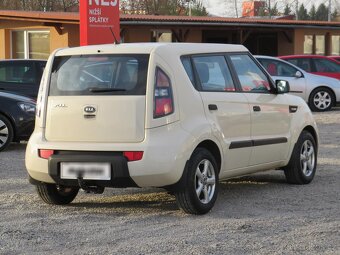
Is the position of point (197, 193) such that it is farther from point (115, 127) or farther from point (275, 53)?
point (275, 53)

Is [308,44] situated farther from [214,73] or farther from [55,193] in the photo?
[55,193]

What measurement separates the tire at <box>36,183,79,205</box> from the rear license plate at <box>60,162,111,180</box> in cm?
55

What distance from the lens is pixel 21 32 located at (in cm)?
2573

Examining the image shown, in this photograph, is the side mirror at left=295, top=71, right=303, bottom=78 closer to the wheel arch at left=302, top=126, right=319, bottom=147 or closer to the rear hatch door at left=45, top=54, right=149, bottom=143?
the wheel arch at left=302, top=126, right=319, bottom=147

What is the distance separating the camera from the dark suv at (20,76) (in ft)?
44.5

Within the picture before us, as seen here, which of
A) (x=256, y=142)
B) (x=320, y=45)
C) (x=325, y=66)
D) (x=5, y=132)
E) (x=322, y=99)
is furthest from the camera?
(x=320, y=45)

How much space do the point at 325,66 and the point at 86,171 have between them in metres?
14.4

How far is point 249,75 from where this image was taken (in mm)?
7445

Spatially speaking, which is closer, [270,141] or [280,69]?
[270,141]

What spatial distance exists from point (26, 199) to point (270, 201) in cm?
257

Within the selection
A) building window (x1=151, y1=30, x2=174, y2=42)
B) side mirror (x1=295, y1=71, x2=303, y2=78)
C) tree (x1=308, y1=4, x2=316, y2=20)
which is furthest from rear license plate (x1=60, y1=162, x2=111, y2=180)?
tree (x1=308, y1=4, x2=316, y2=20)

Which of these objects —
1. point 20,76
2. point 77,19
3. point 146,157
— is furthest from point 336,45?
point 146,157

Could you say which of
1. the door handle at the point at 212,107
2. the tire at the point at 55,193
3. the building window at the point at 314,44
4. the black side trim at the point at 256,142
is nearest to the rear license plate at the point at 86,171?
the tire at the point at 55,193

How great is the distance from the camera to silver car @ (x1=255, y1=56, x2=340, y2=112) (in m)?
17.9
